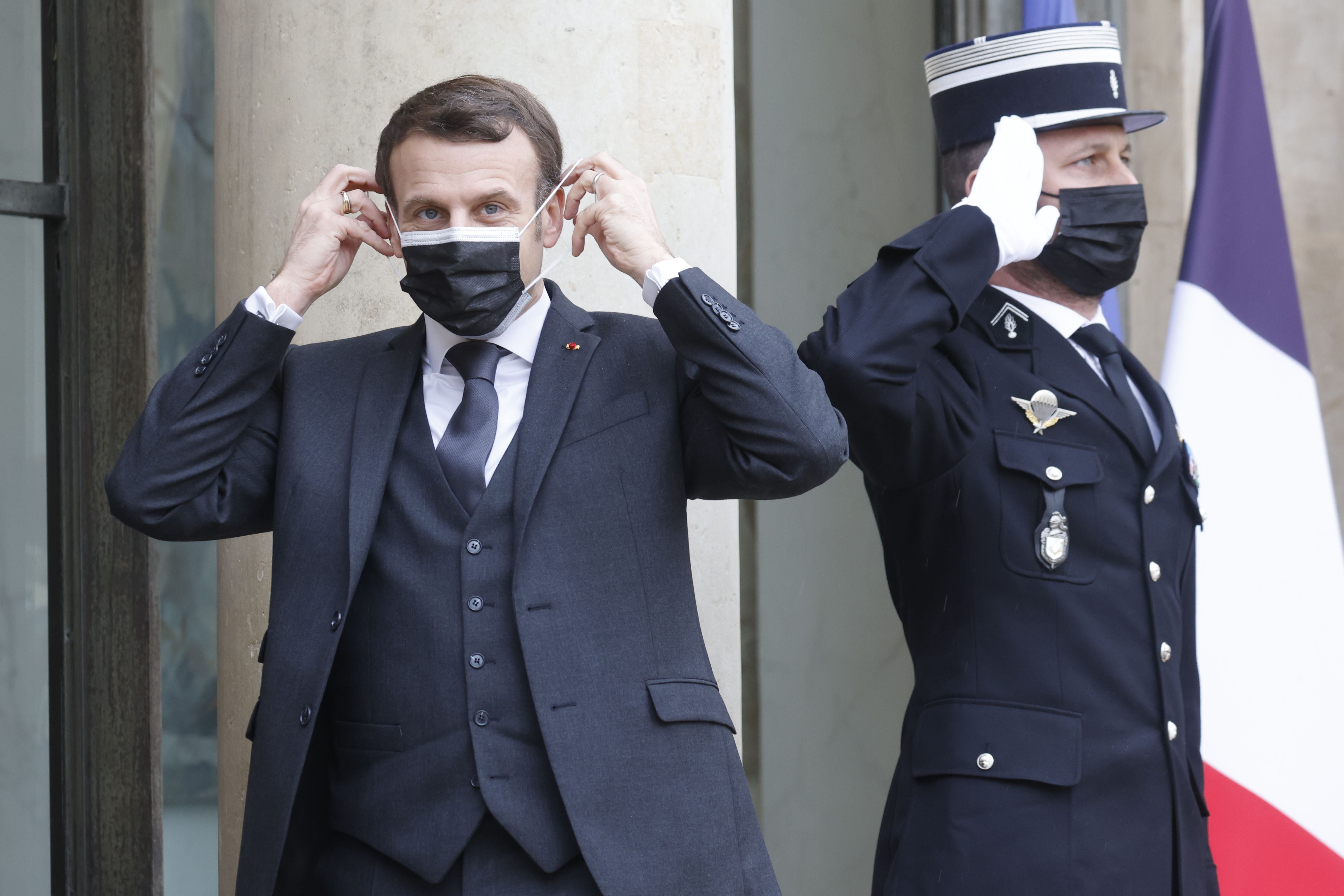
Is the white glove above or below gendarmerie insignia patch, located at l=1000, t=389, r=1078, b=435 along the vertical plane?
above

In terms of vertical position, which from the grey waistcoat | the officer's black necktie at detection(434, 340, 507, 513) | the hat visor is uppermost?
the hat visor

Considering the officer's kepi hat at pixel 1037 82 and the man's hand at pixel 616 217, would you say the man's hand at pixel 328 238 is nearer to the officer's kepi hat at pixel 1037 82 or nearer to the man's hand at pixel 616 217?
the man's hand at pixel 616 217

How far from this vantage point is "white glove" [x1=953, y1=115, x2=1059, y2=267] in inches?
97.2

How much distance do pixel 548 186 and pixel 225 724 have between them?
1397mm

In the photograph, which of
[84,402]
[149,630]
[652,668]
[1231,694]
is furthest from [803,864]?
[652,668]

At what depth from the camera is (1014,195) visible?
249cm

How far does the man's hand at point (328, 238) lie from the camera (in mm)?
2301

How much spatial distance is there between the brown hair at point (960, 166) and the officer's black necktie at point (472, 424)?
37.9 inches

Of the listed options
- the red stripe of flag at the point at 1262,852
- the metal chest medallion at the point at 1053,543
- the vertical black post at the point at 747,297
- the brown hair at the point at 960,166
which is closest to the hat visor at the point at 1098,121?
the brown hair at the point at 960,166

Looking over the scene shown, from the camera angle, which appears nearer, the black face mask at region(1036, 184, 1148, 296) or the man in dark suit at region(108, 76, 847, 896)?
the man in dark suit at region(108, 76, 847, 896)

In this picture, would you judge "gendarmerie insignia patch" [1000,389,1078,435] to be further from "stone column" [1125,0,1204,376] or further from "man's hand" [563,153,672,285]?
"stone column" [1125,0,1204,376]

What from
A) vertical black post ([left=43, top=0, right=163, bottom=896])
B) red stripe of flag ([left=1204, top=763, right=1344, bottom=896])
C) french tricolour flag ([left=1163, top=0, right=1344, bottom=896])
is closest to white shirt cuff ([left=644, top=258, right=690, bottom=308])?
french tricolour flag ([left=1163, top=0, right=1344, bottom=896])

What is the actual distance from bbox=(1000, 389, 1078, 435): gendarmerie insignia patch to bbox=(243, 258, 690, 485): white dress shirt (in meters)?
0.66

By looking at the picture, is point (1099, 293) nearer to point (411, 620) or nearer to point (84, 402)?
point (411, 620)
